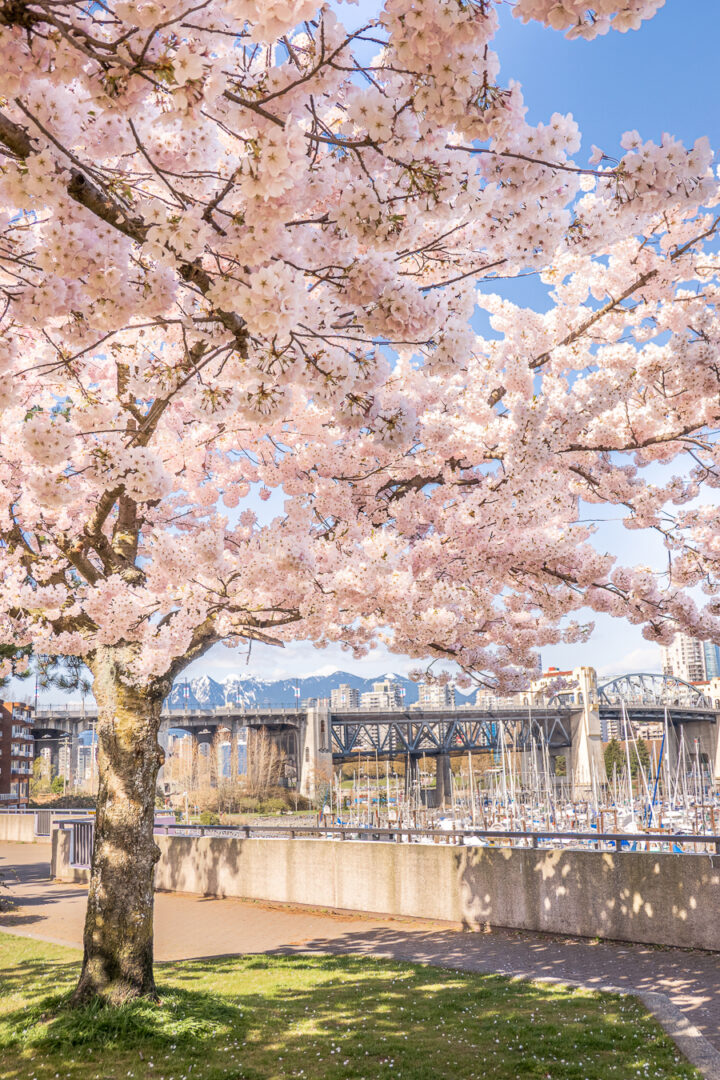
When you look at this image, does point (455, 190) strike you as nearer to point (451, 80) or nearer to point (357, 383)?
point (451, 80)

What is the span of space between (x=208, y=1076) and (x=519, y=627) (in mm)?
7430

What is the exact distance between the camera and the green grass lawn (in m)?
5.77

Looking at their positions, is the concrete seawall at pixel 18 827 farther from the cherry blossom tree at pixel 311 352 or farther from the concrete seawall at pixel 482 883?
the cherry blossom tree at pixel 311 352

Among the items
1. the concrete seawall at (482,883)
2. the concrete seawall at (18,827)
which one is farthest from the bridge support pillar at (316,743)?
the concrete seawall at (482,883)

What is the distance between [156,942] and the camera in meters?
11.9

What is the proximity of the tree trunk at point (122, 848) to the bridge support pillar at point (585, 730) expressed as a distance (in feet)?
315

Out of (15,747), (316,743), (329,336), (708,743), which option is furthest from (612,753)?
(329,336)

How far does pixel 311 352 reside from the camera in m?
4.77

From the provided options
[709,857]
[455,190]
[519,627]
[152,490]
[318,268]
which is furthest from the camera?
[519,627]

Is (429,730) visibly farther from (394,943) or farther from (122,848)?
(122,848)

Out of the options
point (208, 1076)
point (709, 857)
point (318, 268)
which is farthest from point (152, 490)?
point (709, 857)

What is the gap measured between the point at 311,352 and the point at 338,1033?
18.7 feet

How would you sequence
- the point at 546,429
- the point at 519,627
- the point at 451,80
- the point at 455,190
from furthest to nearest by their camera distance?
the point at 519,627 < the point at 546,429 < the point at 455,190 < the point at 451,80

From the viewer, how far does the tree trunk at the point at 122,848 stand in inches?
290
